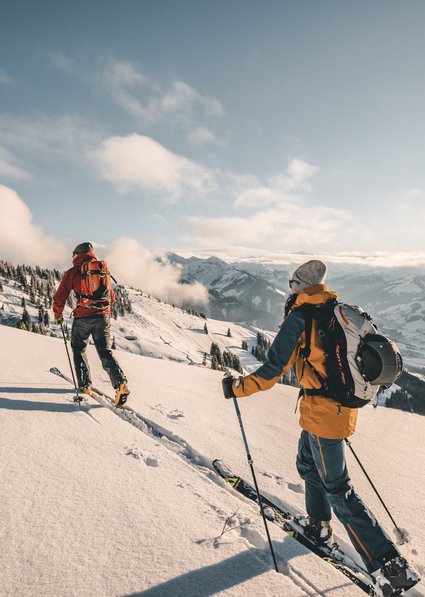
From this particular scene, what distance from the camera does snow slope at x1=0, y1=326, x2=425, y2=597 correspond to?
2.73 m

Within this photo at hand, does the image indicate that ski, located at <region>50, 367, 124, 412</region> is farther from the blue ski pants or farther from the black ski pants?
the blue ski pants

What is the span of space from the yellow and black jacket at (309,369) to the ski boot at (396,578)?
3.91ft

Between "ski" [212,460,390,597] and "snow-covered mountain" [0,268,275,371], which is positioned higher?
"ski" [212,460,390,597]

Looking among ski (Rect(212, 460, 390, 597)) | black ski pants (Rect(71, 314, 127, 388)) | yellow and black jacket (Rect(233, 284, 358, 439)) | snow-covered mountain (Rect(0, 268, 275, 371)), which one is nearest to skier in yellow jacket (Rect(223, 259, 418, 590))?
yellow and black jacket (Rect(233, 284, 358, 439))

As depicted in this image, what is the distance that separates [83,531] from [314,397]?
2707mm

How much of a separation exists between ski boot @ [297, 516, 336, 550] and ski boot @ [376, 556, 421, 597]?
2.07ft

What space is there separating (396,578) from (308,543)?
0.86 metres

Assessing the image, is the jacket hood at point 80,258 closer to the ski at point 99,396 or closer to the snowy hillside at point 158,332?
the ski at point 99,396

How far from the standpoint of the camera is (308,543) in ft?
11.8

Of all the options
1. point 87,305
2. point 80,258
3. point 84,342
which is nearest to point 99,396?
point 84,342

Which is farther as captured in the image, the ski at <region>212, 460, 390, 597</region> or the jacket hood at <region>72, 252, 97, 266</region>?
the jacket hood at <region>72, 252, 97, 266</region>

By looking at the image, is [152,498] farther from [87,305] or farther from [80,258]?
[80,258]

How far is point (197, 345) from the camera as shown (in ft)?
527

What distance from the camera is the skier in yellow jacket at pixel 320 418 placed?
3314 mm
